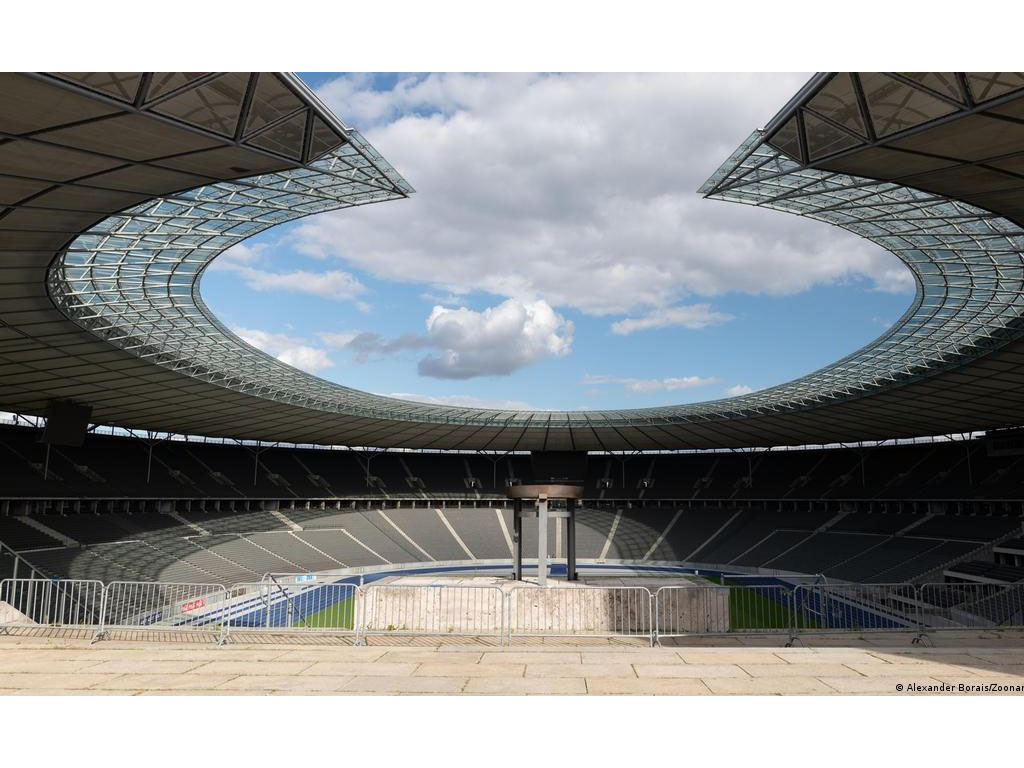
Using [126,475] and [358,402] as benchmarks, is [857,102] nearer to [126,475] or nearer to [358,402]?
[358,402]

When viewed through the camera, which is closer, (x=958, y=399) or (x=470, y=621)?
(x=470, y=621)

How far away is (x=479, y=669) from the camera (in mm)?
11000

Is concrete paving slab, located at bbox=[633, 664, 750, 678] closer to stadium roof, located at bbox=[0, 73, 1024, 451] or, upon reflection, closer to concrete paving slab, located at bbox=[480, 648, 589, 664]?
concrete paving slab, located at bbox=[480, 648, 589, 664]

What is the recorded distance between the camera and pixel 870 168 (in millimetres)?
15781

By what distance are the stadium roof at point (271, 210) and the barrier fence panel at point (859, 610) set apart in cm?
984

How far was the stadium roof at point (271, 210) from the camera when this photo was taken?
12570 millimetres

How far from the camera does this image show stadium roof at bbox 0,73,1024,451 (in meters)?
12.6

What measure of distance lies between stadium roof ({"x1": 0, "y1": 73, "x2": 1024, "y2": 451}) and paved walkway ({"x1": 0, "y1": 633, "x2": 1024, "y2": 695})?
9.31m

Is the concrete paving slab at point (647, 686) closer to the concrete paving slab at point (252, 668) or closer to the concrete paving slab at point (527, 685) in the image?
the concrete paving slab at point (527, 685)

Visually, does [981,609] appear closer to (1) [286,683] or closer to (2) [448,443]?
(1) [286,683]

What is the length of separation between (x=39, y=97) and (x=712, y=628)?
2115cm
